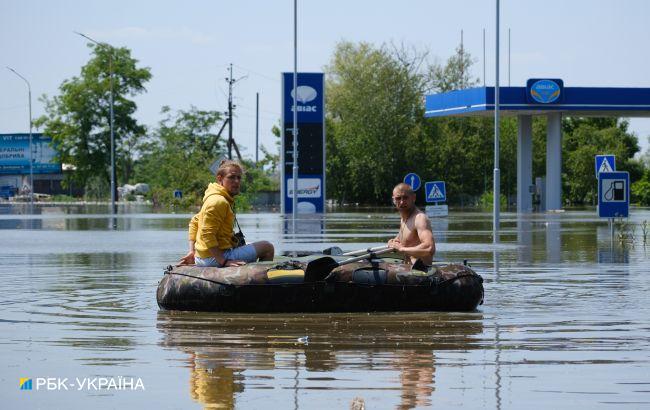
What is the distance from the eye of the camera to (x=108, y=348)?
34.5ft

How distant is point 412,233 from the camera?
1381 cm

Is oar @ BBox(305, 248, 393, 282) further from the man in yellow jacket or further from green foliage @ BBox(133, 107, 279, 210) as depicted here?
green foliage @ BBox(133, 107, 279, 210)

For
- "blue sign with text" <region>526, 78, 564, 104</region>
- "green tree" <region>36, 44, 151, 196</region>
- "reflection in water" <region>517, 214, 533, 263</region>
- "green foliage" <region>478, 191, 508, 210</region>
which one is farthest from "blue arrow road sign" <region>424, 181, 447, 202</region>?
"green tree" <region>36, 44, 151, 196</region>

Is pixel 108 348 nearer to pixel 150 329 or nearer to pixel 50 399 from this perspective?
pixel 150 329

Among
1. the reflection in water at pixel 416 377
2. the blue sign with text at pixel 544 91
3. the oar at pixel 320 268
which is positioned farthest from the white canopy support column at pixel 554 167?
the reflection in water at pixel 416 377

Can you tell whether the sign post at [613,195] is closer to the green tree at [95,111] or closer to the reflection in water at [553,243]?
the reflection in water at [553,243]

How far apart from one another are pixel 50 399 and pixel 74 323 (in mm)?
4281

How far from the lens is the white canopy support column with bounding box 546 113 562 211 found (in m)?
61.5

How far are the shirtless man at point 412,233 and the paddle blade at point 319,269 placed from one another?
31.9 inches

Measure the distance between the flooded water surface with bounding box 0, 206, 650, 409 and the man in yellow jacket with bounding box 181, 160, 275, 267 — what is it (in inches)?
25.2

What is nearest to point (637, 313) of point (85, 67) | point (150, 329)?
point (150, 329)

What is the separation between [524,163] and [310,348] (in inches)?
2079

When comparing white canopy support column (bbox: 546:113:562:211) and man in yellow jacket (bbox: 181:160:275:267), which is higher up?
white canopy support column (bbox: 546:113:562:211)

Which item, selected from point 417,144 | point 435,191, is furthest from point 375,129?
point 435,191
